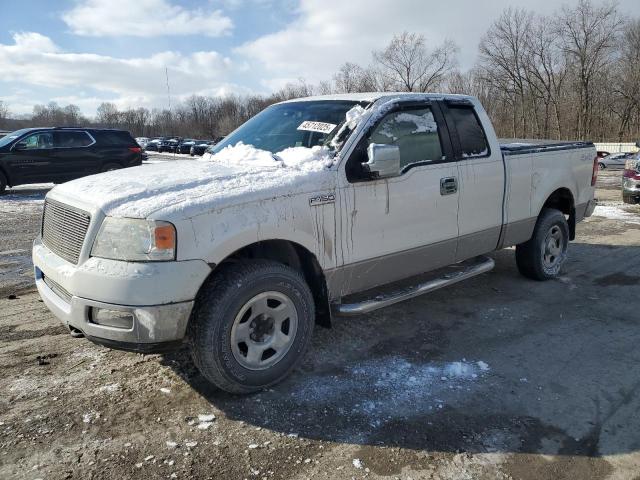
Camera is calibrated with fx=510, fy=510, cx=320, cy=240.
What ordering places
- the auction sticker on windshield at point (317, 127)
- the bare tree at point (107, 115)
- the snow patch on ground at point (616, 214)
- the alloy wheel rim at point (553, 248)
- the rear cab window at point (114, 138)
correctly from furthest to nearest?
1. the bare tree at point (107, 115)
2. the rear cab window at point (114, 138)
3. the snow patch on ground at point (616, 214)
4. the alloy wheel rim at point (553, 248)
5. the auction sticker on windshield at point (317, 127)

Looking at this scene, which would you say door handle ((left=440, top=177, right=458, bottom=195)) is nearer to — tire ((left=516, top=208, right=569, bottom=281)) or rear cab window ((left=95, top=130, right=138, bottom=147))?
tire ((left=516, top=208, right=569, bottom=281))

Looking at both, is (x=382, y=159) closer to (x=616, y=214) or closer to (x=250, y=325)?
(x=250, y=325)

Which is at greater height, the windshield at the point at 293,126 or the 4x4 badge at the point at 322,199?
the windshield at the point at 293,126

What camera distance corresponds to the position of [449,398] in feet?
11.0

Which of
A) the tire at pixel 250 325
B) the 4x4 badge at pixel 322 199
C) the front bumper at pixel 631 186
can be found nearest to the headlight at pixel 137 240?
the tire at pixel 250 325

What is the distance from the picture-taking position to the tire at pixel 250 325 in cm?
309

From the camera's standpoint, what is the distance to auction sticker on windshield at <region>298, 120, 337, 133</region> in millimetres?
4012

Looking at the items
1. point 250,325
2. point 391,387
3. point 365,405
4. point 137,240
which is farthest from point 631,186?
point 137,240

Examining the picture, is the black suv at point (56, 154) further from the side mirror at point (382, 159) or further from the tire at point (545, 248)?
the side mirror at point (382, 159)

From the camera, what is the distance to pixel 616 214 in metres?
10.6

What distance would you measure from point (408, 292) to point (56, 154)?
13480 mm

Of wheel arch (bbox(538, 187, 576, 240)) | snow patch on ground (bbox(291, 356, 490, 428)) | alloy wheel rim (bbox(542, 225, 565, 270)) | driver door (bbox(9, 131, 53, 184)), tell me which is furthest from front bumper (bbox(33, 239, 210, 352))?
driver door (bbox(9, 131, 53, 184))

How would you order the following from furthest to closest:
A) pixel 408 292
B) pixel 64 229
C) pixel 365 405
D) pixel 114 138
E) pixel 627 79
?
1. pixel 627 79
2. pixel 114 138
3. pixel 408 292
4. pixel 64 229
5. pixel 365 405

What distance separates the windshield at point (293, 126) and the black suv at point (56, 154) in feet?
37.7
